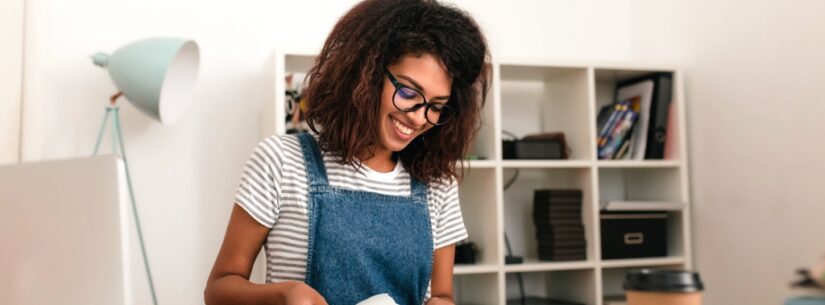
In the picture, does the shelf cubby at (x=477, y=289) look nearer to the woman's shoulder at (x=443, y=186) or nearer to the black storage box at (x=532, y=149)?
the black storage box at (x=532, y=149)

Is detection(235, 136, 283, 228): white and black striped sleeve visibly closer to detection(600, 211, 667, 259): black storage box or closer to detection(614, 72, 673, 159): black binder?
detection(600, 211, 667, 259): black storage box

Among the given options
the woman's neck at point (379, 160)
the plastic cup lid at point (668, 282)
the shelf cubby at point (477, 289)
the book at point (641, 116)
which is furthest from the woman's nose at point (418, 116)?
the book at point (641, 116)

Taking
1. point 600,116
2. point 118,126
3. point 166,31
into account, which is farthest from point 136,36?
point 600,116

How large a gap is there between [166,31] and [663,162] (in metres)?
1.76

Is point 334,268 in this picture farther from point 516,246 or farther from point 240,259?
point 516,246

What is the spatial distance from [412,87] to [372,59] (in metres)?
0.08

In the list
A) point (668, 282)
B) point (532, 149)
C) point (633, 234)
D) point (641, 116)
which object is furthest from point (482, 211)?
point (668, 282)

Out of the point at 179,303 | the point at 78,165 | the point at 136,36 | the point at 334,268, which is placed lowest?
the point at 179,303

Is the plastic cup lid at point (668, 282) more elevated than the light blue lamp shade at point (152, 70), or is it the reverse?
the light blue lamp shade at point (152, 70)

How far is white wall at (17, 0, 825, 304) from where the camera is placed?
227 centimetres

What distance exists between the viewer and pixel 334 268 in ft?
4.37

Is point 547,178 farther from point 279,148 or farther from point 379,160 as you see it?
point 279,148

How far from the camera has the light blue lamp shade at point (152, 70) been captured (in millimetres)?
2158

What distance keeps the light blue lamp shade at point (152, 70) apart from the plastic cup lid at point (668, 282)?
1.73 metres
